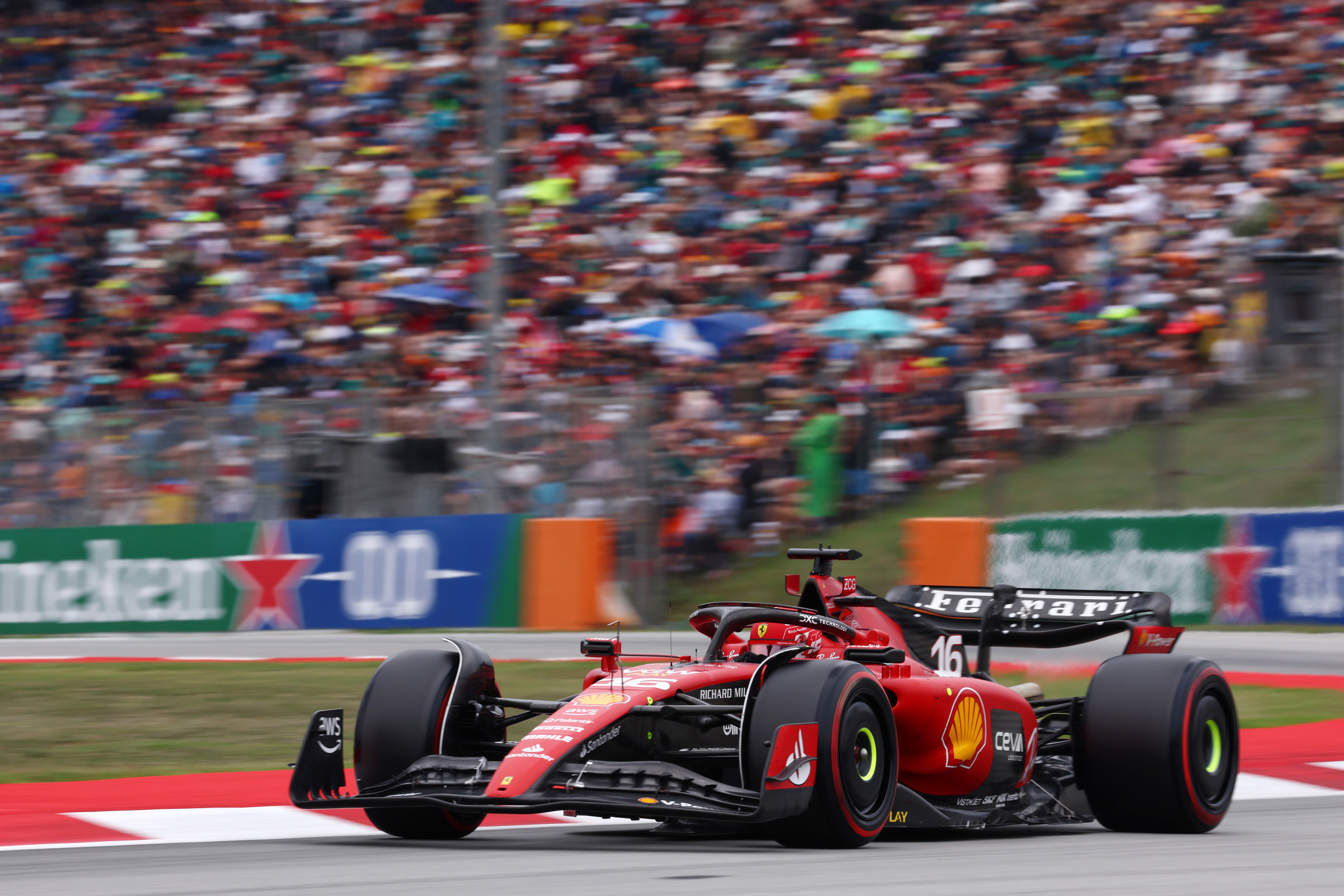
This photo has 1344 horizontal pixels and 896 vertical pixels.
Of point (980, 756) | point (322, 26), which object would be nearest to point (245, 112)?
point (322, 26)

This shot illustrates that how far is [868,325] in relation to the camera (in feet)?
54.6

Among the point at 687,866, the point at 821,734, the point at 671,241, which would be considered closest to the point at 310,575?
the point at 671,241

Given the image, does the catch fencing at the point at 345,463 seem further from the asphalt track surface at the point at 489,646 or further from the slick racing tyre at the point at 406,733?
the slick racing tyre at the point at 406,733

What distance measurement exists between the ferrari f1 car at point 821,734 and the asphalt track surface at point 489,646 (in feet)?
15.6

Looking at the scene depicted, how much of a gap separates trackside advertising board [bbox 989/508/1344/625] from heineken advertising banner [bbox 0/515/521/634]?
181 inches

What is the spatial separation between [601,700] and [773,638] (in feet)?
2.86

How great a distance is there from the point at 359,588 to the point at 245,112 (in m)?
8.15

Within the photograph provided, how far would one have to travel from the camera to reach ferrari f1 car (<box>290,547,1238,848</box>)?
580 cm

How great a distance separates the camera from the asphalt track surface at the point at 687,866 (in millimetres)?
5066

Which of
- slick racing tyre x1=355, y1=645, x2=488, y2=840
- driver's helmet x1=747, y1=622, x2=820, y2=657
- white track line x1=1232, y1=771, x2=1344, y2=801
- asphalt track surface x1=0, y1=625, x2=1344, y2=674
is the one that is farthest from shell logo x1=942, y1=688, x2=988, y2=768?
asphalt track surface x1=0, y1=625, x2=1344, y2=674

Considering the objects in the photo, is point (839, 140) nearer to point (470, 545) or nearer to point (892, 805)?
point (470, 545)

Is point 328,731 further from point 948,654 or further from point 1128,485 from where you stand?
point 1128,485

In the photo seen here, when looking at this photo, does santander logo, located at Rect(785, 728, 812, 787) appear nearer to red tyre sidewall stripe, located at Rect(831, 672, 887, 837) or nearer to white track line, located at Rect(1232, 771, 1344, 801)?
red tyre sidewall stripe, located at Rect(831, 672, 887, 837)

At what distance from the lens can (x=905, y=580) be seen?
1559 centimetres
